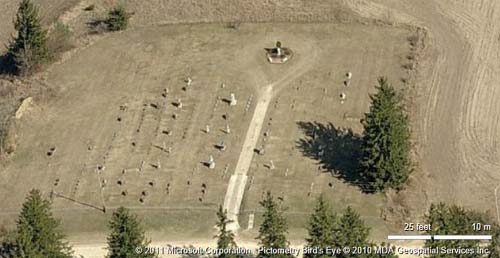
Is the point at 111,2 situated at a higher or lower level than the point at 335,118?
higher

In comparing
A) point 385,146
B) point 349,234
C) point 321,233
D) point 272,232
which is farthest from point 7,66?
point 349,234

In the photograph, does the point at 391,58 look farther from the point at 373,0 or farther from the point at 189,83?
the point at 189,83

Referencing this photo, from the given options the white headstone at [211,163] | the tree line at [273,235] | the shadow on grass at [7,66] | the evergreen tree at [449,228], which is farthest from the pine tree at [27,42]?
the evergreen tree at [449,228]

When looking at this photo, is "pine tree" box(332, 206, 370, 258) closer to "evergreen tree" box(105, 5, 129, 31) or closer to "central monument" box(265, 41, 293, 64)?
"central monument" box(265, 41, 293, 64)

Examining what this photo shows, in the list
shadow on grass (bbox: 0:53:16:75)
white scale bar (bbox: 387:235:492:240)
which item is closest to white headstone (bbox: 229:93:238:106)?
white scale bar (bbox: 387:235:492:240)

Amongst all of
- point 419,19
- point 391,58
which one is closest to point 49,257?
point 391,58

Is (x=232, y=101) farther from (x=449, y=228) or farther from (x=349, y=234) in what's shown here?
(x=449, y=228)

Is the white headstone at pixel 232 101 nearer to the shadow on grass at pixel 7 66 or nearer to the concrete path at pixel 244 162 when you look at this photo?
the concrete path at pixel 244 162
